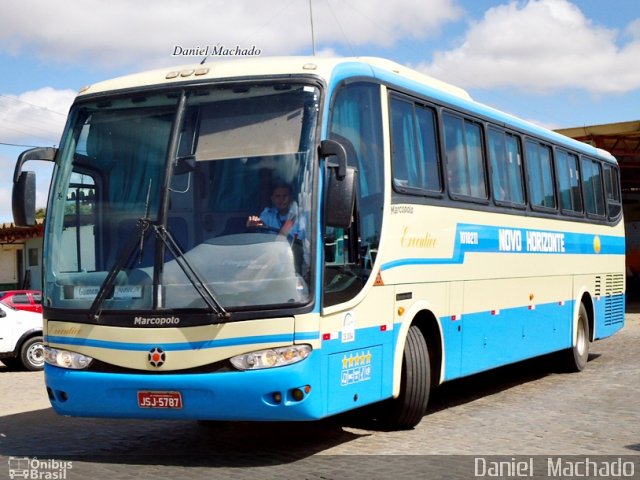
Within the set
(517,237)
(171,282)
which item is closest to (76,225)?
(171,282)

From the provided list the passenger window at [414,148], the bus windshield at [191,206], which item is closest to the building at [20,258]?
the passenger window at [414,148]

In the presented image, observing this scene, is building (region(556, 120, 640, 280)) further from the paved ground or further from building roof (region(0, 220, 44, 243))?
building roof (region(0, 220, 44, 243))

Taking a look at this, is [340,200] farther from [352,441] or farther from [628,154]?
[628,154]

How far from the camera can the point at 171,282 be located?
8359 mm

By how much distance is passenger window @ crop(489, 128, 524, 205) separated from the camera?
1283 centimetres

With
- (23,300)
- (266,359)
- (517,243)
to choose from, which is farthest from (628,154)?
(266,359)

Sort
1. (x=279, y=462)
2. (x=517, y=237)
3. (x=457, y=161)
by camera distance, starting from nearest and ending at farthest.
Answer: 1. (x=279, y=462)
2. (x=457, y=161)
3. (x=517, y=237)

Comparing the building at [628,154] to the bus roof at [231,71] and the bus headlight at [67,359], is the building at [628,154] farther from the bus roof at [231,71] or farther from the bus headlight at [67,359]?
the bus headlight at [67,359]

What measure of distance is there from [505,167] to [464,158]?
1.50 metres


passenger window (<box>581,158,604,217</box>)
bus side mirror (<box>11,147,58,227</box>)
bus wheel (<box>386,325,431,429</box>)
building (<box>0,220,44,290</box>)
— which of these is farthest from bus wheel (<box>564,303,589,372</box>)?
building (<box>0,220,44,290</box>)

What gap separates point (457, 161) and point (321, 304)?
3.90 meters

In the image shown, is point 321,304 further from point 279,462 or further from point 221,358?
point 279,462

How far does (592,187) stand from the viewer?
1727 cm

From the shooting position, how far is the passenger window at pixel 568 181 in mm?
15570
